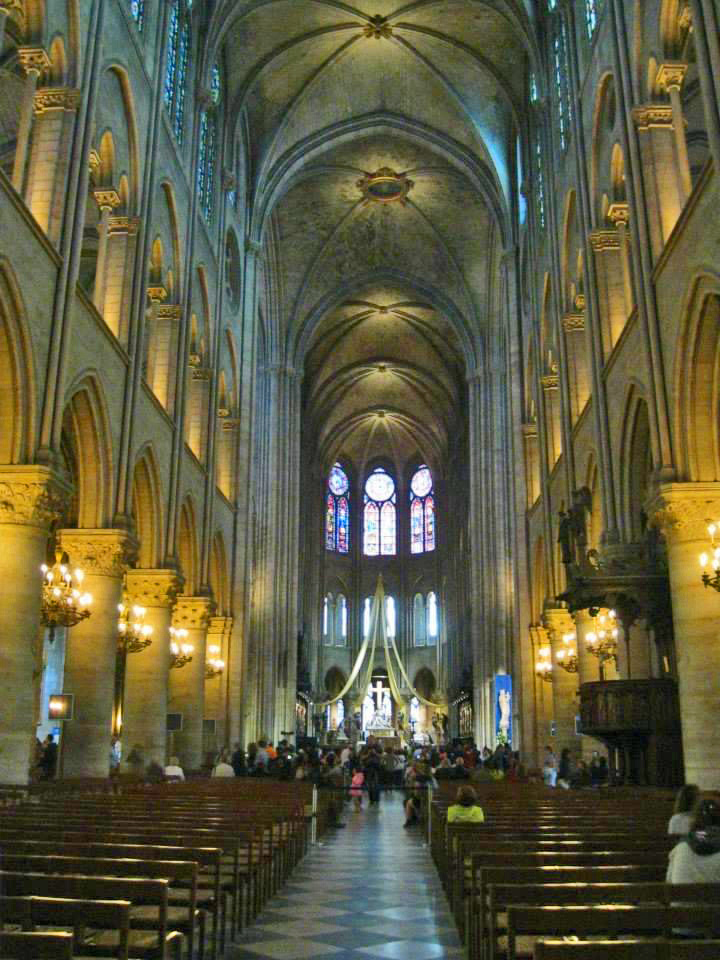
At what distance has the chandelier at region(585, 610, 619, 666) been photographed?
19.3 metres

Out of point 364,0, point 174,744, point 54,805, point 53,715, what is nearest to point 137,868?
point 54,805

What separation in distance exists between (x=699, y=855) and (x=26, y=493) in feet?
34.9

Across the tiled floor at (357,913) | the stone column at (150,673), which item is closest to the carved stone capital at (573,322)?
the stone column at (150,673)

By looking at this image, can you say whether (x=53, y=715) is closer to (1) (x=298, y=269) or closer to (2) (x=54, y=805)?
(2) (x=54, y=805)

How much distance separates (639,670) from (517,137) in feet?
66.3

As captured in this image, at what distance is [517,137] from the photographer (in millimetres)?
32344

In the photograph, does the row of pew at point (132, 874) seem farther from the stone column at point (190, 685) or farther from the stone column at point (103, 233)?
the stone column at point (190, 685)

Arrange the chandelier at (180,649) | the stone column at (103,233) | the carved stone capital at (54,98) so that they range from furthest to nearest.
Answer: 1. the chandelier at (180,649)
2. the stone column at (103,233)
3. the carved stone capital at (54,98)

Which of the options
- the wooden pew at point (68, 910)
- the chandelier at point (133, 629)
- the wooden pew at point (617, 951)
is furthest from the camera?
the chandelier at point (133, 629)

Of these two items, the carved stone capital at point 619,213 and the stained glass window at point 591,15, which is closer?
the carved stone capital at point 619,213

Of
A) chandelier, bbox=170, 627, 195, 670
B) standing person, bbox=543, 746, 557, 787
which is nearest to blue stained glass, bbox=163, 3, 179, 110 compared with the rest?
chandelier, bbox=170, 627, 195, 670

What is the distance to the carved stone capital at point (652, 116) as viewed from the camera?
1584cm

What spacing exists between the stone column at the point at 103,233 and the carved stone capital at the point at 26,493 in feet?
18.3

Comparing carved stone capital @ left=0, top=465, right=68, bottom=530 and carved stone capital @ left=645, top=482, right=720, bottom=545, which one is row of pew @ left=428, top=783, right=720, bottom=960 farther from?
carved stone capital @ left=0, top=465, right=68, bottom=530
